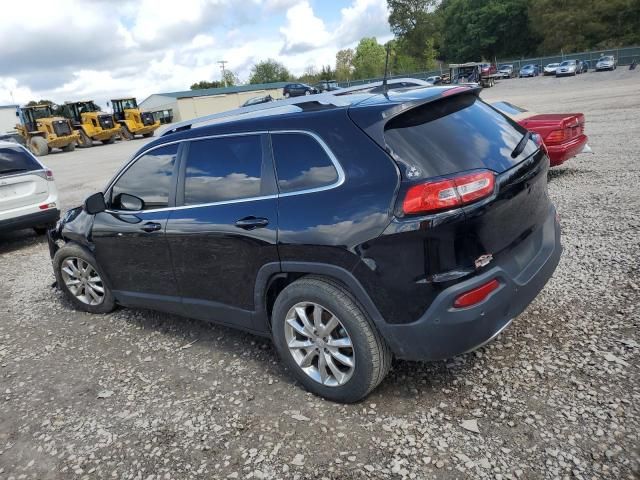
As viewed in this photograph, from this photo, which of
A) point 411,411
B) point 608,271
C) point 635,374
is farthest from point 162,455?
point 608,271

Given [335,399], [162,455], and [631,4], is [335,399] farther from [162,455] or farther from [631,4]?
[631,4]

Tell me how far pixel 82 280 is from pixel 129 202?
1284 mm

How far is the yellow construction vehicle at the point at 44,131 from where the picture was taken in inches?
1097

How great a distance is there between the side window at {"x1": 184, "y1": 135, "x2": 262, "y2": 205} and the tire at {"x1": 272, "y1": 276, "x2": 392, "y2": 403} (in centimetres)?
74

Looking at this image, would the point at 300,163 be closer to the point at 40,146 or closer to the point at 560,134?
the point at 560,134

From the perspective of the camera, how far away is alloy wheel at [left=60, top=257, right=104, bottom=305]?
4676mm

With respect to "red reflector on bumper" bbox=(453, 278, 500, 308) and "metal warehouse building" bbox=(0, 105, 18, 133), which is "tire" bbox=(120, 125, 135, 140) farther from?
"red reflector on bumper" bbox=(453, 278, 500, 308)

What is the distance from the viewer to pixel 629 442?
2408 millimetres

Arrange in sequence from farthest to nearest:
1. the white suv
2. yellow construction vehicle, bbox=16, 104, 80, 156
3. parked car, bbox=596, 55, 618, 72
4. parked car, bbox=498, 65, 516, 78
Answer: parked car, bbox=498, 65, 516, 78
parked car, bbox=596, 55, 618, 72
yellow construction vehicle, bbox=16, 104, 80, 156
the white suv

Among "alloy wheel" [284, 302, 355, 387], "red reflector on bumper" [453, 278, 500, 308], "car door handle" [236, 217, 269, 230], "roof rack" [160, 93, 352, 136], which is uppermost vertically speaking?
"roof rack" [160, 93, 352, 136]

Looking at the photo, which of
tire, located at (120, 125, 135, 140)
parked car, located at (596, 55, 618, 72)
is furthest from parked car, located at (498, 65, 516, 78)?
tire, located at (120, 125, 135, 140)

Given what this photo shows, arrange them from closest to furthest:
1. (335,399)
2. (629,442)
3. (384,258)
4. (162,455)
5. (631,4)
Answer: (629,442), (384,258), (162,455), (335,399), (631,4)

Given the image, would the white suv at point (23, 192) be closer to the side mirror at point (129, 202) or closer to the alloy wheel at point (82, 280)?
the alloy wheel at point (82, 280)

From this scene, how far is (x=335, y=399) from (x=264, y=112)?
1.93 m
